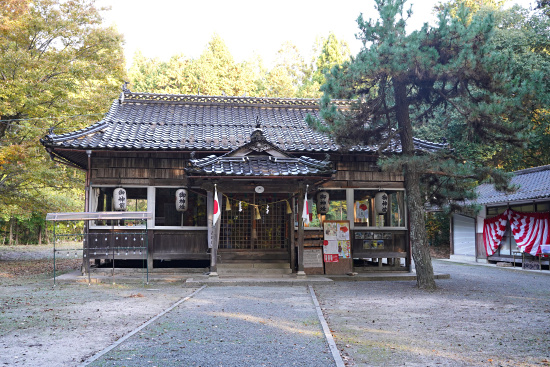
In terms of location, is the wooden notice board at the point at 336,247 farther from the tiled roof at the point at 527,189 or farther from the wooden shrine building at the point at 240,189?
the tiled roof at the point at 527,189

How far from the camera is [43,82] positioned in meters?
17.8

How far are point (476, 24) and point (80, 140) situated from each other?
1149 centimetres

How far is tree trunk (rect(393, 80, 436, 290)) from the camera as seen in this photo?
11.7m

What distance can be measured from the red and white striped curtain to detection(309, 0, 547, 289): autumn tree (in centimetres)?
858

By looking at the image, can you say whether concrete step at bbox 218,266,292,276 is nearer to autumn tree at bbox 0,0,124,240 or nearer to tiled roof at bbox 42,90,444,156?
tiled roof at bbox 42,90,444,156

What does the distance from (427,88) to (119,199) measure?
9.70 m

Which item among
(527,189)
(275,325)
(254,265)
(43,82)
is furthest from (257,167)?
(527,189)

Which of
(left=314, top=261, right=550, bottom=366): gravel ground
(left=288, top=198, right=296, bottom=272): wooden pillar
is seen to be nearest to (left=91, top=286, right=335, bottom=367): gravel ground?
(left=314, top=261, right=550, bottom=366): gravel ground

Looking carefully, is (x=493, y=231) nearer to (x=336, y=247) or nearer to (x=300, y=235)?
(x=336, y=247)

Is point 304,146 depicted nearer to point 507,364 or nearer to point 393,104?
point 393,104

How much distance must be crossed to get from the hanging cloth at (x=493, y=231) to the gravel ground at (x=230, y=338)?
14.7 meters

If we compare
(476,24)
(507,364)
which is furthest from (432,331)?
(476,24)

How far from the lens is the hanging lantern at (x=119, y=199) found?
558 inches

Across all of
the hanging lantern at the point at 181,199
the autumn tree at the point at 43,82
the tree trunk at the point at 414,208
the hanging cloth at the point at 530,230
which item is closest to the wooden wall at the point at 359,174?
the tree trunk at the point at 414,208
